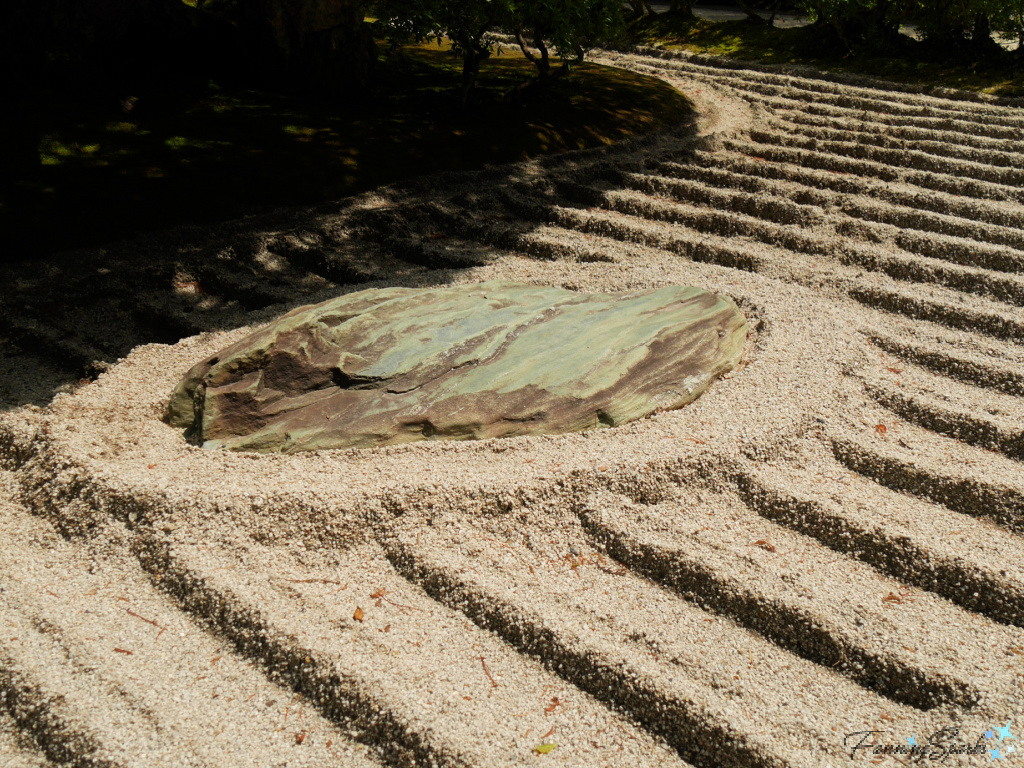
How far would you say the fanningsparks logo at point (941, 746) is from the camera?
7.50 ft

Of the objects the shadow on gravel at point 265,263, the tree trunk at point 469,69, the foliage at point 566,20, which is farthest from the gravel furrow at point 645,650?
the tree trunk at point 469,69

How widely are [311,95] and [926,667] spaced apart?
752 centimetres

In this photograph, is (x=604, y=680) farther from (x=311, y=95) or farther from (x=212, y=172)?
(x=311, y=95)

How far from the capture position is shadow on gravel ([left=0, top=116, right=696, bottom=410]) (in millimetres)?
4711

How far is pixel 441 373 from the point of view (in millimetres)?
3758

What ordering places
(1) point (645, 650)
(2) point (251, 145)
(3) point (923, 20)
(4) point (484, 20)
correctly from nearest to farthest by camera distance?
1. (1) point (645, 650)
2. (2) point (251, 145)
3. (4) point (484, 20)
4. (3) point (923, 20)

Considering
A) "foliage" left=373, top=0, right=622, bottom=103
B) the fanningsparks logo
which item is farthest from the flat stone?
"foliage" left=373, top=0, right=622, bottom=103

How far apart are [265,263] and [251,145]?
5.44 ft

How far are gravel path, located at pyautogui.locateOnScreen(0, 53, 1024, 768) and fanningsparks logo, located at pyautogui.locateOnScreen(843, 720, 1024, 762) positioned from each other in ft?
0.05

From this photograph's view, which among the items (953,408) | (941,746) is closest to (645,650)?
(941,746)

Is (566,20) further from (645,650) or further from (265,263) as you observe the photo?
(645,650)

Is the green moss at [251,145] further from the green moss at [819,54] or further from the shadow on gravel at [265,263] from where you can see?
the green moss at [819,54]

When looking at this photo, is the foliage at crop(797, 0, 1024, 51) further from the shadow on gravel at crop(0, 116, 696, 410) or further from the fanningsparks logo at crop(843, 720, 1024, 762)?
the fanningsparks logo at crop(843, 720, 1024, 762)

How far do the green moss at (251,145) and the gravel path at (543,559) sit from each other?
0.83 meters
